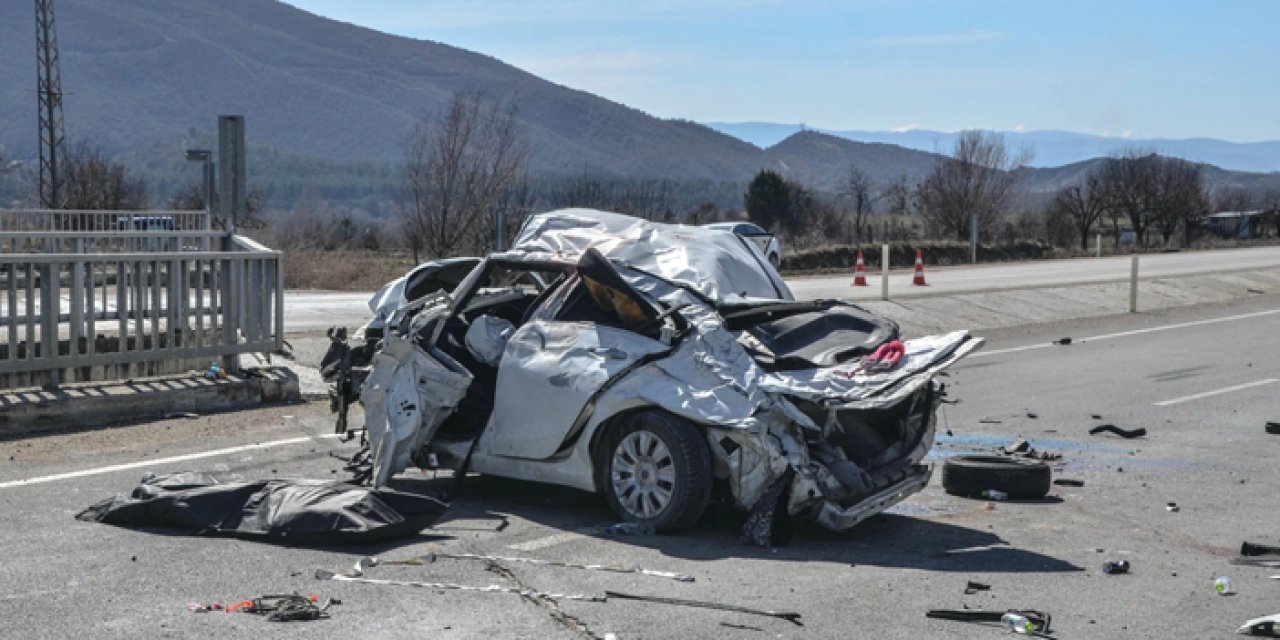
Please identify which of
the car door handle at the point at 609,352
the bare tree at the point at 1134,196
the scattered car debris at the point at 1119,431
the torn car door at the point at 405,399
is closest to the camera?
the car door handle at the point at 609,352

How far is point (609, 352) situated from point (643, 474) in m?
0.73

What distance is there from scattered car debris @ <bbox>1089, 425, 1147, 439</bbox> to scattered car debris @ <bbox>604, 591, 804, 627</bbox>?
6706 mm

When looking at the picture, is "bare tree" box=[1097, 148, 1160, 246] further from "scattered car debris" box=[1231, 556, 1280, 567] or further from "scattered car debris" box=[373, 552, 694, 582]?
"scattered car debris" box=[373, 552, 694, 582]

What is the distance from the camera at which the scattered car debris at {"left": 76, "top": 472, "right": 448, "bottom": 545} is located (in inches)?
299

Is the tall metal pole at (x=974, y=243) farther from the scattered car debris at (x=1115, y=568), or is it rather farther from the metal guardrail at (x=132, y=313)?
the scattered car debris at (x=1115, y=568)

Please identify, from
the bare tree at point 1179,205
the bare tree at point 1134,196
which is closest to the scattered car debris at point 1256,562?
the bare tree at point 1134,196

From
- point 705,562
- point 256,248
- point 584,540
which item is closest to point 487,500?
point 584,540

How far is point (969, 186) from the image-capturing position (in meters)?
64.1

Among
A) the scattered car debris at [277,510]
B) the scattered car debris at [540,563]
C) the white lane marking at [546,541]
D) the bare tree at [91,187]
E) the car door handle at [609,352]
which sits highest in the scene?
the bare tree at [91,187]

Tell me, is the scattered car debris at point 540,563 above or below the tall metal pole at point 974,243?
below

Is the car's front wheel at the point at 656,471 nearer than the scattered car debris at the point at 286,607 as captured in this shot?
No

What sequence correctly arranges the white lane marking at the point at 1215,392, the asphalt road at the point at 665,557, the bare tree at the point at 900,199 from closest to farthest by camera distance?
the asphalt road at the point at 665,557 → the white lane marking at the point at 1215,392 → the bare tree at the point at 900,199

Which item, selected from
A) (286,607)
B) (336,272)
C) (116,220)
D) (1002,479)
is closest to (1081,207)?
(336,272)

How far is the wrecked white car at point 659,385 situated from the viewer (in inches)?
302
